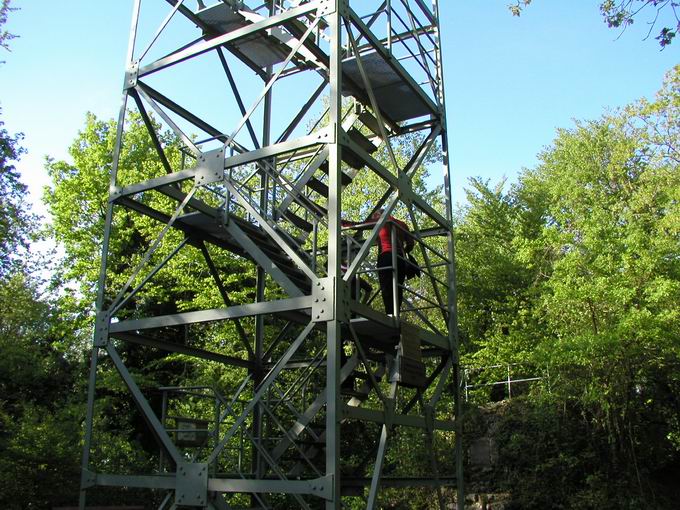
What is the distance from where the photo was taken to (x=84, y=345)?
88.1 feet

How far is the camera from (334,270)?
24.2 feet

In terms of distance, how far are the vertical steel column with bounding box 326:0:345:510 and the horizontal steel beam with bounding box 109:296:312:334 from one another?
43 centimetres

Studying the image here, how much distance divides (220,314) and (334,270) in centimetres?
191

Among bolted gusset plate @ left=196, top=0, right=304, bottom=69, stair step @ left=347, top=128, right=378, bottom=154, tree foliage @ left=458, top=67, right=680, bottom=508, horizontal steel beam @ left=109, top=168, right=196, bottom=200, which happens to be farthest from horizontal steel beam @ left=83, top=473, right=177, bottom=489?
tree foliage @ left=458, top=67, right=680, bottom=508

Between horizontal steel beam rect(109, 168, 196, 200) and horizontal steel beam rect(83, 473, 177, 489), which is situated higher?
horizontal steel beam rect(109, 168, 196, 200)

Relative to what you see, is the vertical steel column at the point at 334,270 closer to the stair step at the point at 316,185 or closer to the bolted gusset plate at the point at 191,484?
the bolted gusset plate at the point at 191,484

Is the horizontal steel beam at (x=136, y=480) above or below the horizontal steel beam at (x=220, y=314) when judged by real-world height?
below

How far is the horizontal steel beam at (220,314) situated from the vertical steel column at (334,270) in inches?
16.9

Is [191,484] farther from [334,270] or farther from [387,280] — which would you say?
[387,280]

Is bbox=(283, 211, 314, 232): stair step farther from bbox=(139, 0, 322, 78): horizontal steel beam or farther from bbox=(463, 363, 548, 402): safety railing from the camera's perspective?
bbox=(463, 363, 548, 402): safety railing

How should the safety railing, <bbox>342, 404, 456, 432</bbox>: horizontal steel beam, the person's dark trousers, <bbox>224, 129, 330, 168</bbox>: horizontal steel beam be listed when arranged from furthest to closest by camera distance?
the safety railing → the person's dark trousers → <bbox>224, 129, 330, 168</bbox>: horizontal steel beam → <bbox>342, 404, 456, 432</bbox>: horizontal steel beam

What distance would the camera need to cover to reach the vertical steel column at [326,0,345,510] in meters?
6.84

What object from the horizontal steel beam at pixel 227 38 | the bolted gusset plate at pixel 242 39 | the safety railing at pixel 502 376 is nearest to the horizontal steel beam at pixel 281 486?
the horizontal steel beam at pixel 227 38

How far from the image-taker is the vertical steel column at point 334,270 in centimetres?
684
